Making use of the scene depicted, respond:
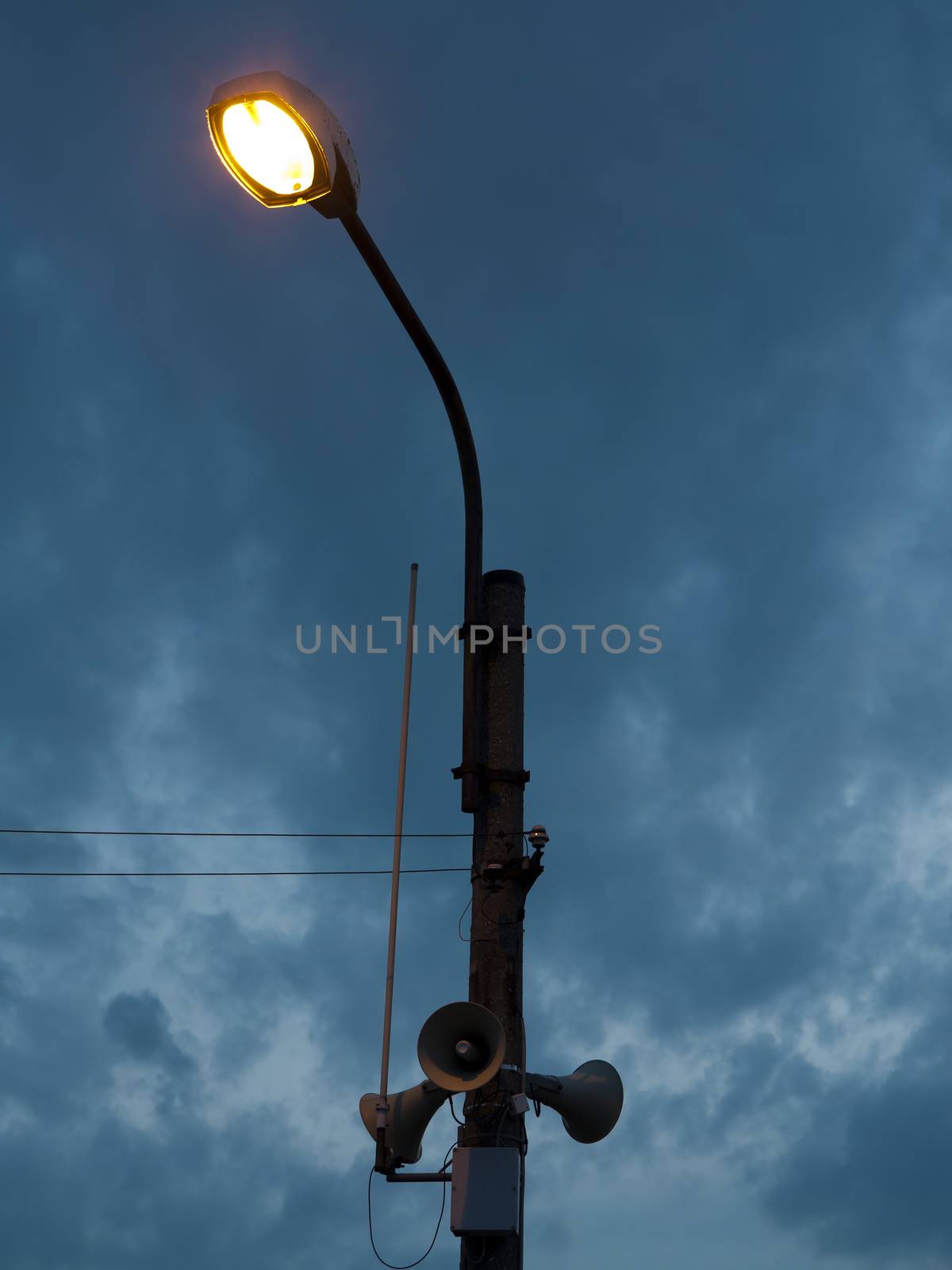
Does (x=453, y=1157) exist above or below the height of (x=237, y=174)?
below

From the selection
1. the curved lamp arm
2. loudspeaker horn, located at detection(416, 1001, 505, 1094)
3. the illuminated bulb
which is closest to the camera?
the illuminated bulb

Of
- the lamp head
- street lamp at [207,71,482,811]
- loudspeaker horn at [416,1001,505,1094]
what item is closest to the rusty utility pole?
loudspeaker horn at [416,1001,505,1094]

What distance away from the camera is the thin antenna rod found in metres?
6.82

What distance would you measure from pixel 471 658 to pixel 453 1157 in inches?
107

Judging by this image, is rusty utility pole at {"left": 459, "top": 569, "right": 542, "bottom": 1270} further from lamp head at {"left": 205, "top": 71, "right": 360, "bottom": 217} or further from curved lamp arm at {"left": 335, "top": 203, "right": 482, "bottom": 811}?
lamp head at {"left": 205, "top": 71, "right": 360, "bottom": 217}

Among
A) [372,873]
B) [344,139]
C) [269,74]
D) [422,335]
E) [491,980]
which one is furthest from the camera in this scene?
[372,873]

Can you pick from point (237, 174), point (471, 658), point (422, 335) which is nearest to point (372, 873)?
point (471, 658)

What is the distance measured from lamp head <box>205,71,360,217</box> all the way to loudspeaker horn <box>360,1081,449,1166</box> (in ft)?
15.5

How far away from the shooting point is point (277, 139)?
596 centimetres

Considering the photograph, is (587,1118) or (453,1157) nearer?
(453,1157)

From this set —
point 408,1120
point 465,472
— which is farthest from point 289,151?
point 408,1120

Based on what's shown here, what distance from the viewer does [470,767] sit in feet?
22.9

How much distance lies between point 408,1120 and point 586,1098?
1015mm

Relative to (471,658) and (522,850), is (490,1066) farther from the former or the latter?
(471,658)
